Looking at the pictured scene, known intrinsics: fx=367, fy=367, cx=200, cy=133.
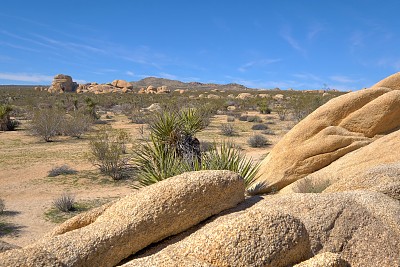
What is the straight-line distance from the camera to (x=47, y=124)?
2272 cm

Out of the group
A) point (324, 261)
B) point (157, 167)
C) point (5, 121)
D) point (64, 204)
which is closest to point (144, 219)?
point (324, 261)

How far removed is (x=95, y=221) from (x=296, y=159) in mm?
5263

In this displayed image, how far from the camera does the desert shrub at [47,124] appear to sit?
22406 mm

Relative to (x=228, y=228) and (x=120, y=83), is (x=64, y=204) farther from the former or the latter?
(x=120, y=83)

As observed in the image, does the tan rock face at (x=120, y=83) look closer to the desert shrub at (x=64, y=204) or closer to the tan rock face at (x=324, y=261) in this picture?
the desert shrub at (x=64, y=204)

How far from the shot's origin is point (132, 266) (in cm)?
283

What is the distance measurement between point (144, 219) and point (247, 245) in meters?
1.25

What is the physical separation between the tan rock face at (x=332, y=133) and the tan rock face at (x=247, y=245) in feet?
14.7

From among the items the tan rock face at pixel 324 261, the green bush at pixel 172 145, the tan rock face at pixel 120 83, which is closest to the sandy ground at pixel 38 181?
the green bush at pixel 172 145

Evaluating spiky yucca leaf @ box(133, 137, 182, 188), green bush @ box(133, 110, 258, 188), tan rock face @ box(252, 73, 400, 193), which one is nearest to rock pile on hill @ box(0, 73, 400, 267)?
spiky yucca leaf @ box(133, 137, 182, 188)

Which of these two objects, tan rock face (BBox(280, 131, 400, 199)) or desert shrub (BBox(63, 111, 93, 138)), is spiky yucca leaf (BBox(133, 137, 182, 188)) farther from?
desert shrub (BBox(63, 111, 93, 138))

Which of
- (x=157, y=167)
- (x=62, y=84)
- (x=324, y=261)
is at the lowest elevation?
(x=324, y=261)

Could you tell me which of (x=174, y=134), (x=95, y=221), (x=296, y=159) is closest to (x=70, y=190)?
(x=174, y=134)

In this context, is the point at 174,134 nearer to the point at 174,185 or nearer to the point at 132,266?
the point at 174,185
